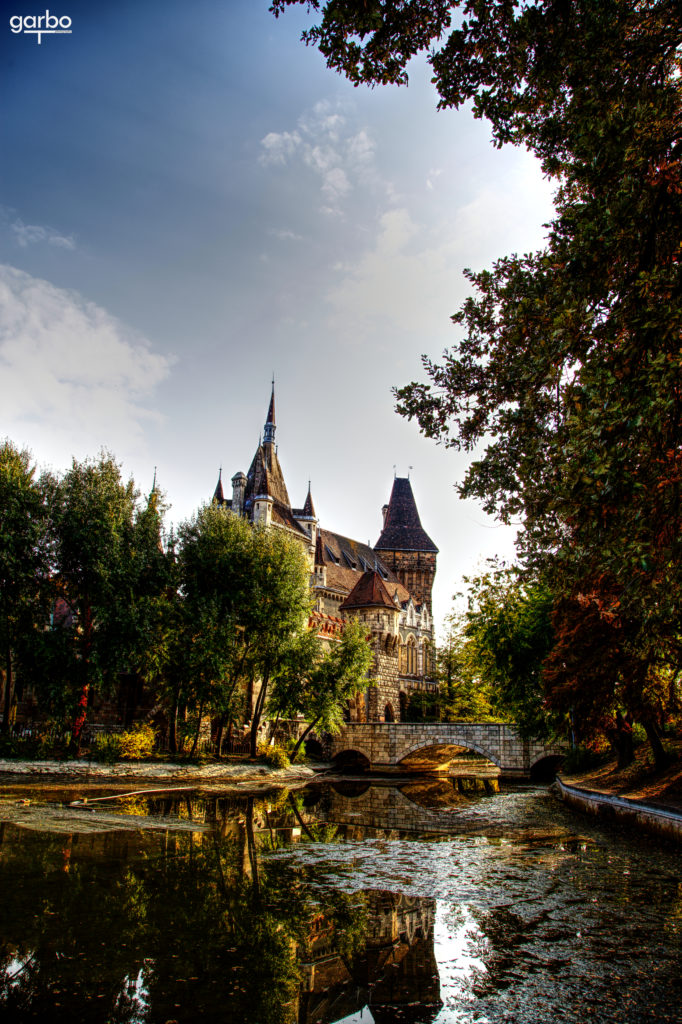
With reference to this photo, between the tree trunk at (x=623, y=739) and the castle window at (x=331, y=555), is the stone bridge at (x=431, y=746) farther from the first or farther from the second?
the castle window at (x=331, y=555)

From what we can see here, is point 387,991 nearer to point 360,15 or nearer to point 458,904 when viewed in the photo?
point 458,904

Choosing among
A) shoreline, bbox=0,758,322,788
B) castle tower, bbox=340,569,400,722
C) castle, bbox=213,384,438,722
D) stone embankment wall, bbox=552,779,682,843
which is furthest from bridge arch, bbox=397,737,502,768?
stone embankment wall, bbox=552,779,682,843

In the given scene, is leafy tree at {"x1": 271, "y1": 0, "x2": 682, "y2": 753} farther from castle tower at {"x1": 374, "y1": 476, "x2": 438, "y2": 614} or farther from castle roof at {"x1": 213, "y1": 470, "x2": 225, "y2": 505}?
castle tower at {"x1": 374, "y1": 476, "x2": 438, "y2": 614}

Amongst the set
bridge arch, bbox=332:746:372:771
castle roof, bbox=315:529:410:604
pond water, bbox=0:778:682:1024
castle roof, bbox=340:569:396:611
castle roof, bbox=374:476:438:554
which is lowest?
bridge arch, bbox=332:746:372:771

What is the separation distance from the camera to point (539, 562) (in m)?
7.52

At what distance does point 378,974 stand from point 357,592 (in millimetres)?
48863

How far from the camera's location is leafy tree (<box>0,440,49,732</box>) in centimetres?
2562

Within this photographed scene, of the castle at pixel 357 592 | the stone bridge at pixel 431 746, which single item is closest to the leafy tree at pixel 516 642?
the stone bridge at pixel 431 746

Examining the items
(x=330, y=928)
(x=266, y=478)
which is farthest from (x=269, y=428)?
(x=330, y=928)

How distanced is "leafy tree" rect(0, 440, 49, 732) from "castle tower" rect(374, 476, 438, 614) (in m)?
50.9

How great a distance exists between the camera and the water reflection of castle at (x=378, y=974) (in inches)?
162

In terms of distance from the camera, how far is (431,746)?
39281 mm

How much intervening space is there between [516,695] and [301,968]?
2114 cm

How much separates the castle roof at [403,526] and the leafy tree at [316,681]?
141 feet
